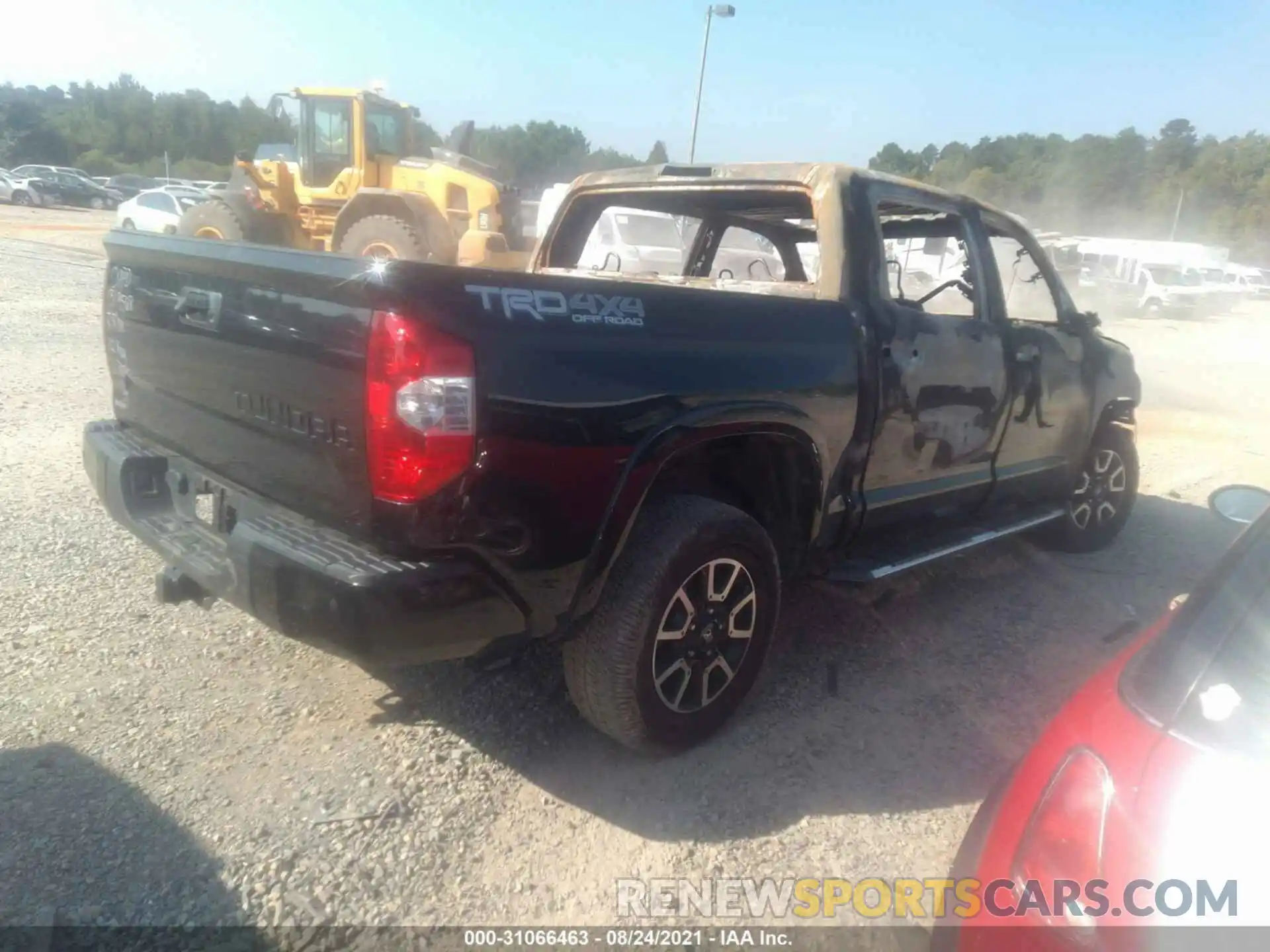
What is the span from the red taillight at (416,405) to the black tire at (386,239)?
8535mm

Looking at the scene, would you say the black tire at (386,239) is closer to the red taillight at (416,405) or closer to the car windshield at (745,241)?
the car windshield at (745,241)

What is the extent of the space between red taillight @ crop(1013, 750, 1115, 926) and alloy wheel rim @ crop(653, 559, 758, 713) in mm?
1389

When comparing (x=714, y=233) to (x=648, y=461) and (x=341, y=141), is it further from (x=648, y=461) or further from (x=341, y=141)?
(x=341, y=141)

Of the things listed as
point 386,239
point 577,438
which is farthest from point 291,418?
point 386,239

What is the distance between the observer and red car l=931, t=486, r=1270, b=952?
1.29 metres

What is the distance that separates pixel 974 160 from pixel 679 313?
227ft

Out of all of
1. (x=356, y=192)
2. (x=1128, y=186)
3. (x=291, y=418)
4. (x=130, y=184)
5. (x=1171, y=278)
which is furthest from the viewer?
(x=1128, y=186)

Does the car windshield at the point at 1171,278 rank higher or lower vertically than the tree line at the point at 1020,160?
lower

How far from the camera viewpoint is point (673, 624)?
9.58 ft

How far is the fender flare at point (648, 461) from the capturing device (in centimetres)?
261

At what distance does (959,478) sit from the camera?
13.7 feet

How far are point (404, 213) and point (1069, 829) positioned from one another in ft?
35.1

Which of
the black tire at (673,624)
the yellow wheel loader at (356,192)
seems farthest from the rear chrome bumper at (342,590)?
the yellow wheel loader at (356,192)

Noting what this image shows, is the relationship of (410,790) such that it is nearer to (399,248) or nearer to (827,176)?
(827,176)
